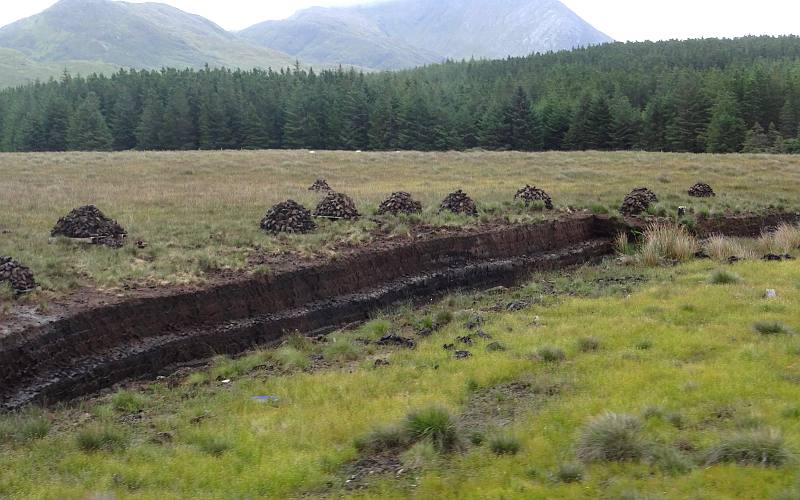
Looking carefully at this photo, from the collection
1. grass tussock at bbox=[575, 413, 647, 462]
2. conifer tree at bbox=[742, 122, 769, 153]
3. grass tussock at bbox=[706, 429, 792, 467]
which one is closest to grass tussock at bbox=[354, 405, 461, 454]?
grass tussock at bbox=[575, 413, 647, 462]

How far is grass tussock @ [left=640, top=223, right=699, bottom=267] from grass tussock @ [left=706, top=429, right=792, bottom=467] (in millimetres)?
14986

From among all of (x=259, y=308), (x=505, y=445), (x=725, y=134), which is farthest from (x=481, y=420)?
(x=725, y=134)

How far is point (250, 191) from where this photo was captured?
30938mm

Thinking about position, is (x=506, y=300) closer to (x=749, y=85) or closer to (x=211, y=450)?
(x=211, y=450)

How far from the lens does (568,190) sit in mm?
33250

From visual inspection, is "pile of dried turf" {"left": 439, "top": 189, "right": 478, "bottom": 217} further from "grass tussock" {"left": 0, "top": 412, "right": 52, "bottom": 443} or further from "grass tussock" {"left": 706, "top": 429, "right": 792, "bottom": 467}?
"grass tussock" {"left": 706, "top": 429, "right": 792, "bottom": 467}

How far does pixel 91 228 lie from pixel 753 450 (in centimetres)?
1777

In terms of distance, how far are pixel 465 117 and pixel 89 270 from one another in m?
74.4

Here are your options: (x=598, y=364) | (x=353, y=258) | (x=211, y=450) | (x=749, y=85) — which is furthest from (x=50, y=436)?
(x=749, y=85)

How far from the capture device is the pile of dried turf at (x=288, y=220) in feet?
70.5

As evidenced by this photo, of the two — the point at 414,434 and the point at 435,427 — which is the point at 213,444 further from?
the point at 435,427

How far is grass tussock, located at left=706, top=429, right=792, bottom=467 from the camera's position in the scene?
7.16 m

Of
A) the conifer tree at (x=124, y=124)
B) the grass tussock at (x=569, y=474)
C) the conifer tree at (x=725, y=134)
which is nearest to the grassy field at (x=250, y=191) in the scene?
the grass tussock at (x=569, y=474)

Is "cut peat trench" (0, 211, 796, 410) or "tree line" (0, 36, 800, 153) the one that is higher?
"tree line" (0, 36, 800, 153)
